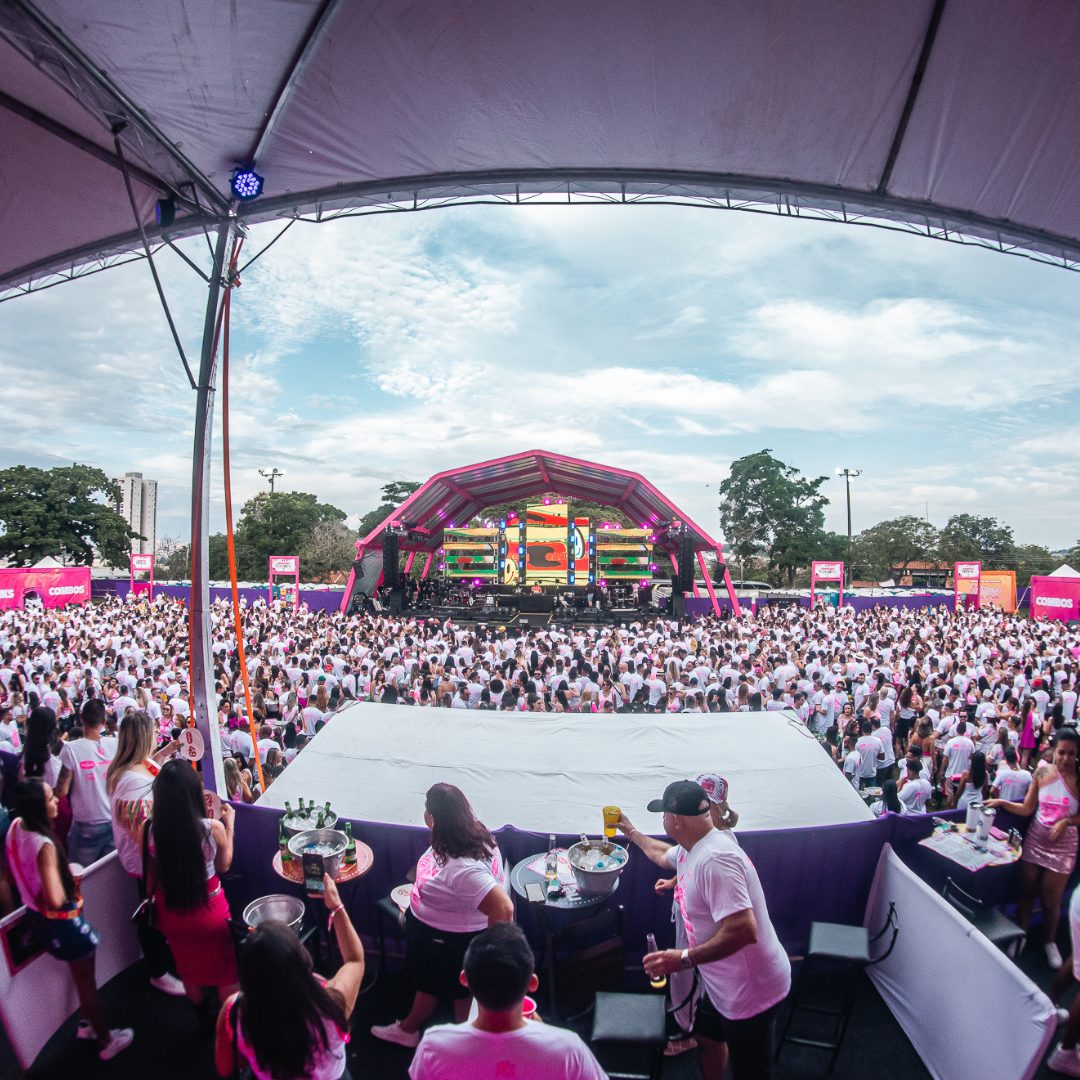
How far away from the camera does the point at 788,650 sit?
47.3 ft

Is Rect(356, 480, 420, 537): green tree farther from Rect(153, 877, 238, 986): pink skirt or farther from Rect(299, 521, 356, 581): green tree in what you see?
Rect(153, 877, 238, 986): pink skirt

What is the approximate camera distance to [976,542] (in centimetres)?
4978

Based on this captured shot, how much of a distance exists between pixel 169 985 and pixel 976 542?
58.0 metres

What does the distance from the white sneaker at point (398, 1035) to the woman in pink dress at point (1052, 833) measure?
399 centimetres

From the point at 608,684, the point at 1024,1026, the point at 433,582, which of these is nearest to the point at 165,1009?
the point at 1024,1026

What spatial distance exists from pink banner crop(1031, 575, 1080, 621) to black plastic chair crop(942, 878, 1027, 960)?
84.1 feet

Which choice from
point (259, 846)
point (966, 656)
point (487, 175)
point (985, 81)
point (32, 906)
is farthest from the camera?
point (966, 656)

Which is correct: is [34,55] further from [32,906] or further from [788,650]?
[788,650]

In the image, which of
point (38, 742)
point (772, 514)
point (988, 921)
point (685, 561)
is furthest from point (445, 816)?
point (772, 514)

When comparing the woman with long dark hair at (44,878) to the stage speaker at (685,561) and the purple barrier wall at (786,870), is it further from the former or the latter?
the stage speaker at (685,561)

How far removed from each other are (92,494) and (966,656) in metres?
48.9

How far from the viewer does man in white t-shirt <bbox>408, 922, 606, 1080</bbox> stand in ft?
5.97

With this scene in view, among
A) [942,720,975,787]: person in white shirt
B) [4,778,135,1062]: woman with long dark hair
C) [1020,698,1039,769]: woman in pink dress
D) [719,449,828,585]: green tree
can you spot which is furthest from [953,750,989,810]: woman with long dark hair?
[719,449,828,585]: green tree

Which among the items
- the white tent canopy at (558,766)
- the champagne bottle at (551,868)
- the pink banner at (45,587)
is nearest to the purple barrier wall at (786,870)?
the champagne bottle at (551,868)
